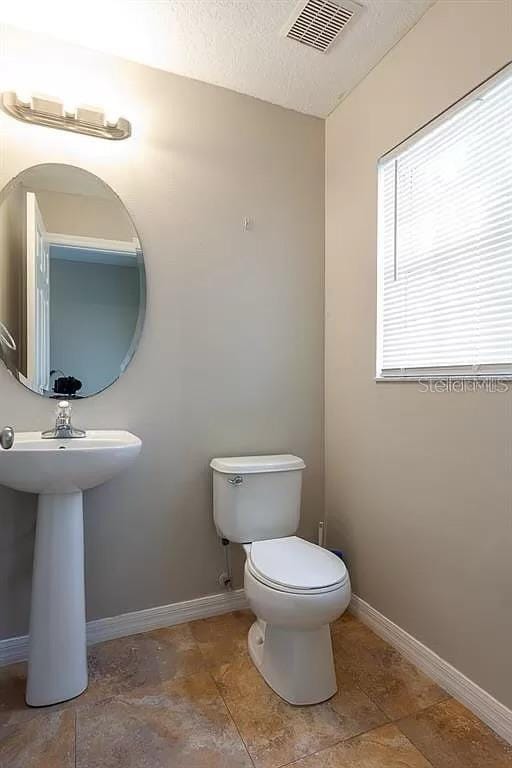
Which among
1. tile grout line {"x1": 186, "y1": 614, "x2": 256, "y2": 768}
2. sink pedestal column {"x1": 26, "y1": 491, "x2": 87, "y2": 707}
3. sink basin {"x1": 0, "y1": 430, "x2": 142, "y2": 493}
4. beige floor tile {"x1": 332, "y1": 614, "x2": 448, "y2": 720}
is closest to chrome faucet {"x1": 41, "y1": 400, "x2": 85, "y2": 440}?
sink basin {"x1": 0, "y1": 430, "x2": 142, "y2": 493}

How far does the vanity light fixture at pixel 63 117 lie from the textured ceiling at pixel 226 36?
309 mm

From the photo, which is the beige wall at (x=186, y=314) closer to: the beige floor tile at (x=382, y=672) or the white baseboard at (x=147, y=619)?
the white baseboard at (x=147, y=619)

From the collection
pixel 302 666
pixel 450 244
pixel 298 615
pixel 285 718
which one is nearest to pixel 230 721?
pixel 285 718

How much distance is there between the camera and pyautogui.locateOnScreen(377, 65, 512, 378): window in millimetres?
1322

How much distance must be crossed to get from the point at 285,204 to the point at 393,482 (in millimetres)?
1395

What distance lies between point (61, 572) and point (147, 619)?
0.57m

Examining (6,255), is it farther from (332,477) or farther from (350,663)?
(350,663)

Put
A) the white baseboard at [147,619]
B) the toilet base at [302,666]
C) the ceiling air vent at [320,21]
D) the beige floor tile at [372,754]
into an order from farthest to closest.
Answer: the white baseboard at [147,619]
the ceiling air vent at [320,21]
the toilet base at [302,666]
the beige floor tile at [372,754]

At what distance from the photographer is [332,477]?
213cm

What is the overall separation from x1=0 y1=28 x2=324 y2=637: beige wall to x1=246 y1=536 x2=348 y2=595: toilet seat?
1.38 feet

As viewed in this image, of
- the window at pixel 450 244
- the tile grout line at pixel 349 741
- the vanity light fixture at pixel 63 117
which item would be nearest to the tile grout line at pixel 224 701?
the tile grout line at pixel 349 741

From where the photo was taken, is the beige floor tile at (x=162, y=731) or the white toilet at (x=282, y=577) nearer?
the beige floor tile at (x=162, y=731)

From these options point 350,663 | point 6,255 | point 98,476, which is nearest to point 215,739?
point 350,663

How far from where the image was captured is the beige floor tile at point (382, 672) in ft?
4.63
